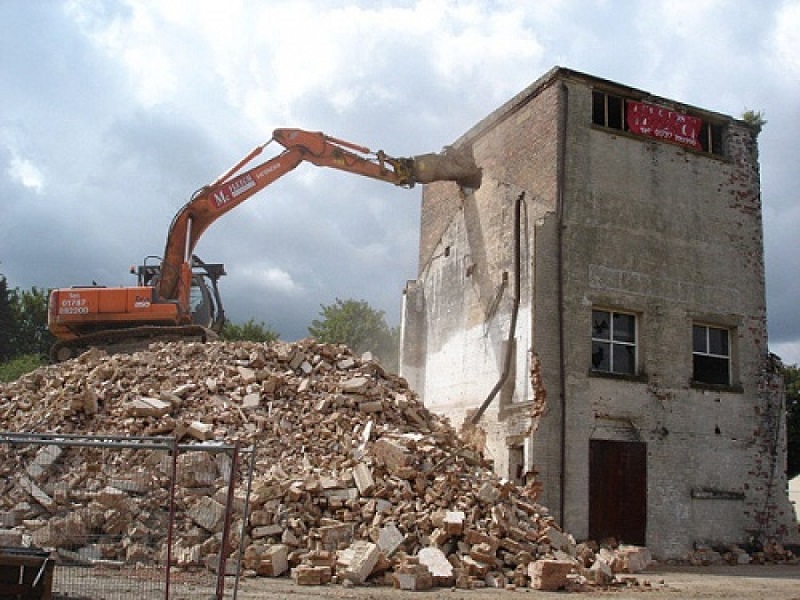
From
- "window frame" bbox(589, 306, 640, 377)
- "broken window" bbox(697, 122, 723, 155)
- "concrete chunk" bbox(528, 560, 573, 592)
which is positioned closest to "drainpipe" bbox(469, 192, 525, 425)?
"window frame" bbox(589, 306, 640, 377)

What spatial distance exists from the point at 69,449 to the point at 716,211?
552 inches

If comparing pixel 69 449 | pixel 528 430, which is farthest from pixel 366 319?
pixel 69 449

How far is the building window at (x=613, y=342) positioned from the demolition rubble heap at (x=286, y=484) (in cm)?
329

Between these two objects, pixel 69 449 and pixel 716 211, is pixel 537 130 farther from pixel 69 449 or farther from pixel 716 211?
pixel 69 449

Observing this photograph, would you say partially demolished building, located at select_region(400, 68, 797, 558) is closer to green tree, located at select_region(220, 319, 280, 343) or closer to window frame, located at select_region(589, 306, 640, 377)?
window frame, located at select_region(589, 306, 640, 377)

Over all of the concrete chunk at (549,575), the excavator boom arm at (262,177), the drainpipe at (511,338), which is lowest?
the concrete chunk at (549,575)

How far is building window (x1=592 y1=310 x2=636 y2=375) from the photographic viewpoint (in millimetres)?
16688

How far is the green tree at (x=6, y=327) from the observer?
49.8 m

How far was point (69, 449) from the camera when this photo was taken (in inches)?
461

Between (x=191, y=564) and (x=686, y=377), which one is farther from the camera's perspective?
(x=686, y=377)

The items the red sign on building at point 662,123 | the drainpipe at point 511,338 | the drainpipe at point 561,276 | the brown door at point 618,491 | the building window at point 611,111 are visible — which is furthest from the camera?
the red sign on building at point 662,123

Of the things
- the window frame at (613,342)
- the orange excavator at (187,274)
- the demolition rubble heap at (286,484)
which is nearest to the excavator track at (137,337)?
the orange excavator at (187,274)

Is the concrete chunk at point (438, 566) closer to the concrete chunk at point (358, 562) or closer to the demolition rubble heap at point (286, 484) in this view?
the demolition rubble heap at point (286, 484)

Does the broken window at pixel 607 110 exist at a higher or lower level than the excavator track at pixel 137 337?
higher
